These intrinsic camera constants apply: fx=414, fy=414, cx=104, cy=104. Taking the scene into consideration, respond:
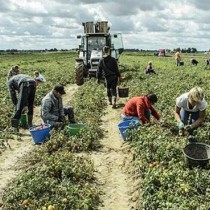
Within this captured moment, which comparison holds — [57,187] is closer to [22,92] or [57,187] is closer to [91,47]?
[22,92]

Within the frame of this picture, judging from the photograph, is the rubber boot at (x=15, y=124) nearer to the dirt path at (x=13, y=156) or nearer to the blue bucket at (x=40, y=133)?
the dirt path at (x=13, y=156)

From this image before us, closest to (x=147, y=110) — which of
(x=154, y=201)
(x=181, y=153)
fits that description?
(x=181, y=153)

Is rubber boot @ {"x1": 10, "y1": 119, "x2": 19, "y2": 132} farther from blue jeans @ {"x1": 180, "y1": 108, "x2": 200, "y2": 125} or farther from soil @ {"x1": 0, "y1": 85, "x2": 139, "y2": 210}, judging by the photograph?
blue jeans @ {"x1": 180, "y1": 108, "x2": 200, "y2": 125}

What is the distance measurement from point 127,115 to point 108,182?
9.96 ft

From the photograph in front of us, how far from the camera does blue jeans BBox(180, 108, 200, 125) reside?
29.8ft

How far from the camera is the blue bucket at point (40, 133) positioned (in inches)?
386

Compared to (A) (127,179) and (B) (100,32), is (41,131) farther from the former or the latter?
(B) (100,32)

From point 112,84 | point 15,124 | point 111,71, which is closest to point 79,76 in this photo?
point 112,84

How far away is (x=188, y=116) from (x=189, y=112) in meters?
0.12

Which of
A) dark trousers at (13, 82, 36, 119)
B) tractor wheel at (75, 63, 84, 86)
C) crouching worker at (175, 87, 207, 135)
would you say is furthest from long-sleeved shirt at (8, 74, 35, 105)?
tractor wheel at (75, 63, 84, 86)

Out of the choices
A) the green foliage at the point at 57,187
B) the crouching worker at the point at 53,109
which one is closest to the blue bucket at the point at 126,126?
the crouching worker at the point at 53,109

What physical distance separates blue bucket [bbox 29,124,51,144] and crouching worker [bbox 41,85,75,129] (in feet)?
0.90

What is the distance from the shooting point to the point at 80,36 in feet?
77.5

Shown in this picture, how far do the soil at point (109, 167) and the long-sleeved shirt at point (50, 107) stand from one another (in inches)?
30.6
